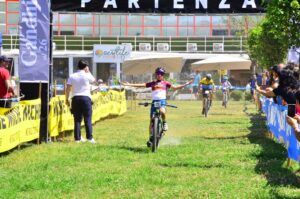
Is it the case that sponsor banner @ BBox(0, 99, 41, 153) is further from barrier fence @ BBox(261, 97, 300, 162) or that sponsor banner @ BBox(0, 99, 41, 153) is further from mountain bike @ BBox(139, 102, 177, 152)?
barrier fence @ BBox(261, 97, 300, 162)

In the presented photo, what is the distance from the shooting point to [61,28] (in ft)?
191

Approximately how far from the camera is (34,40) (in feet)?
48.2

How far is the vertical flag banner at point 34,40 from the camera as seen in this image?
1467 centimetres

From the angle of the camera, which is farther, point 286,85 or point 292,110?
point 286,85

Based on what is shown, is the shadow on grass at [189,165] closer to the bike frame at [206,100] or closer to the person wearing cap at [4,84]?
the person wearing cap at [4,84]

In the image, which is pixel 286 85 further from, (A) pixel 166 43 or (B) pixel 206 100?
(A) pixel 166 43

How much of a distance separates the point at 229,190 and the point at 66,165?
3.34 meters

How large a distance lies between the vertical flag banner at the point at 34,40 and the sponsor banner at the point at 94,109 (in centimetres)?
124

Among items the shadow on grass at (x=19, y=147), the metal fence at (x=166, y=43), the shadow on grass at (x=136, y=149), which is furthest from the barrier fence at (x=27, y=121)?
the metal fence at (x=166, y=43)

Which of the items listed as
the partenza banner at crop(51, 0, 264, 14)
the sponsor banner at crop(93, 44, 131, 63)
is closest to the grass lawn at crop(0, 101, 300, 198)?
the partenza banner at crop(51, 0, 264, 14)

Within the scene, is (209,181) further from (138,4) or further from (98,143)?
(138,4)

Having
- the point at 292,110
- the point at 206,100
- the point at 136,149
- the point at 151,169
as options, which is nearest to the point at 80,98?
the point at 136,149

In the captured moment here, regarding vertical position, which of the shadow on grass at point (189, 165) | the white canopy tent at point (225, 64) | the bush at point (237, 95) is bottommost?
the bush at point (237, 95)

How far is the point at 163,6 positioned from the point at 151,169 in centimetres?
729
